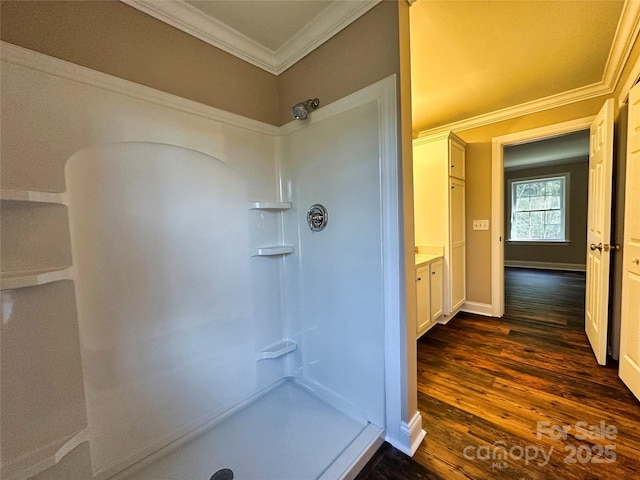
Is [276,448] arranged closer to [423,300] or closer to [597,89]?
[423,300]

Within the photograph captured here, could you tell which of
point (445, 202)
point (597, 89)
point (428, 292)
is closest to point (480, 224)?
point (445, 202)

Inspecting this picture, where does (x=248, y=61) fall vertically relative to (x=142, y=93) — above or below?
above

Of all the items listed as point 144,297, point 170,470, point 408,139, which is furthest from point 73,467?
point 408,139

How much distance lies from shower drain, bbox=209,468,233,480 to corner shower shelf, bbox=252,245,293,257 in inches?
45.3

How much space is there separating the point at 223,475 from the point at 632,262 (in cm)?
273

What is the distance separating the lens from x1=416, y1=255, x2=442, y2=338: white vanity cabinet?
7.78 ft

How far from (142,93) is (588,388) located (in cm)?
329

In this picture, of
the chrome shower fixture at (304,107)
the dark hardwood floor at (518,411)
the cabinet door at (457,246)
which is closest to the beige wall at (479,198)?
the cabinet door at (457,246)

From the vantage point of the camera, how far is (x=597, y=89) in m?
2.34

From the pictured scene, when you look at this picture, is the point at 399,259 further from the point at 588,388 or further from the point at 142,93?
the point at 588,388

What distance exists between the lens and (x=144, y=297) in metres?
1.31

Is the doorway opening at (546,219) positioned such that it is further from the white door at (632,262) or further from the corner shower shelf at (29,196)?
the corner shower shelf at (29,196)

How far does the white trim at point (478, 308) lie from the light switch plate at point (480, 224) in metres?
0.94

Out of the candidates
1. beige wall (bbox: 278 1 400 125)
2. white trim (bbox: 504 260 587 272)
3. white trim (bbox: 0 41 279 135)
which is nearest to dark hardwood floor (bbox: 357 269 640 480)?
beige wall (bbox: 278 1 400 125)
